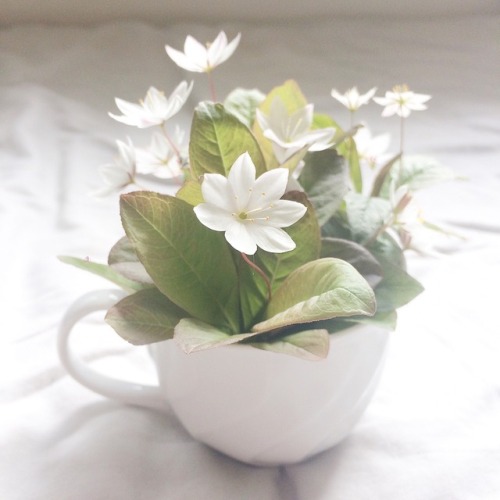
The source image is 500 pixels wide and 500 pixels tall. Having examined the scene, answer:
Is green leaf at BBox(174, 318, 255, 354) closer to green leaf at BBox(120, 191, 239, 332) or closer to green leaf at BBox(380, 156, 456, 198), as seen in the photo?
green leaf at BBox(120, 191, 239, 332)

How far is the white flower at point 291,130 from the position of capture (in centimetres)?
36

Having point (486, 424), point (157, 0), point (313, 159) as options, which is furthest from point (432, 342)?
point (157, 0)

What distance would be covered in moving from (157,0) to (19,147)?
36 cm

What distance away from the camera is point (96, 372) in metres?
0.43

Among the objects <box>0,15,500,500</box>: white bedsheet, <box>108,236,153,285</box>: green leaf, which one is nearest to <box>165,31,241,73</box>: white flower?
<box>108,236,153,285</box>: green leaf

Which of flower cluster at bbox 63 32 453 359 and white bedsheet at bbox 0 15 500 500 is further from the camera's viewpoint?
white bedsheet at bbox 0 15 500 500

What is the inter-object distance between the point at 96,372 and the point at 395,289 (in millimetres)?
181

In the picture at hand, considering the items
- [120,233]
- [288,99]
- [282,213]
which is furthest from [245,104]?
[120,233]

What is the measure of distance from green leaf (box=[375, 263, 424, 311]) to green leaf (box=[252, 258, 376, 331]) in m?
0.06

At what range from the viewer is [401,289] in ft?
1.22

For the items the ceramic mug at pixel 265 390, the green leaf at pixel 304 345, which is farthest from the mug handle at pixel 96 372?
the green leaf at pixel 304 345

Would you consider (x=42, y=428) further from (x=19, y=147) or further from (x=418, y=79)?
(x=418, y=79)

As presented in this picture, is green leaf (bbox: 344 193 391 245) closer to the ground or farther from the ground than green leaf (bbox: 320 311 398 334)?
farther from the ground

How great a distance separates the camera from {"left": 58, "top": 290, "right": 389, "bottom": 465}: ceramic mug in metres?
0.33
